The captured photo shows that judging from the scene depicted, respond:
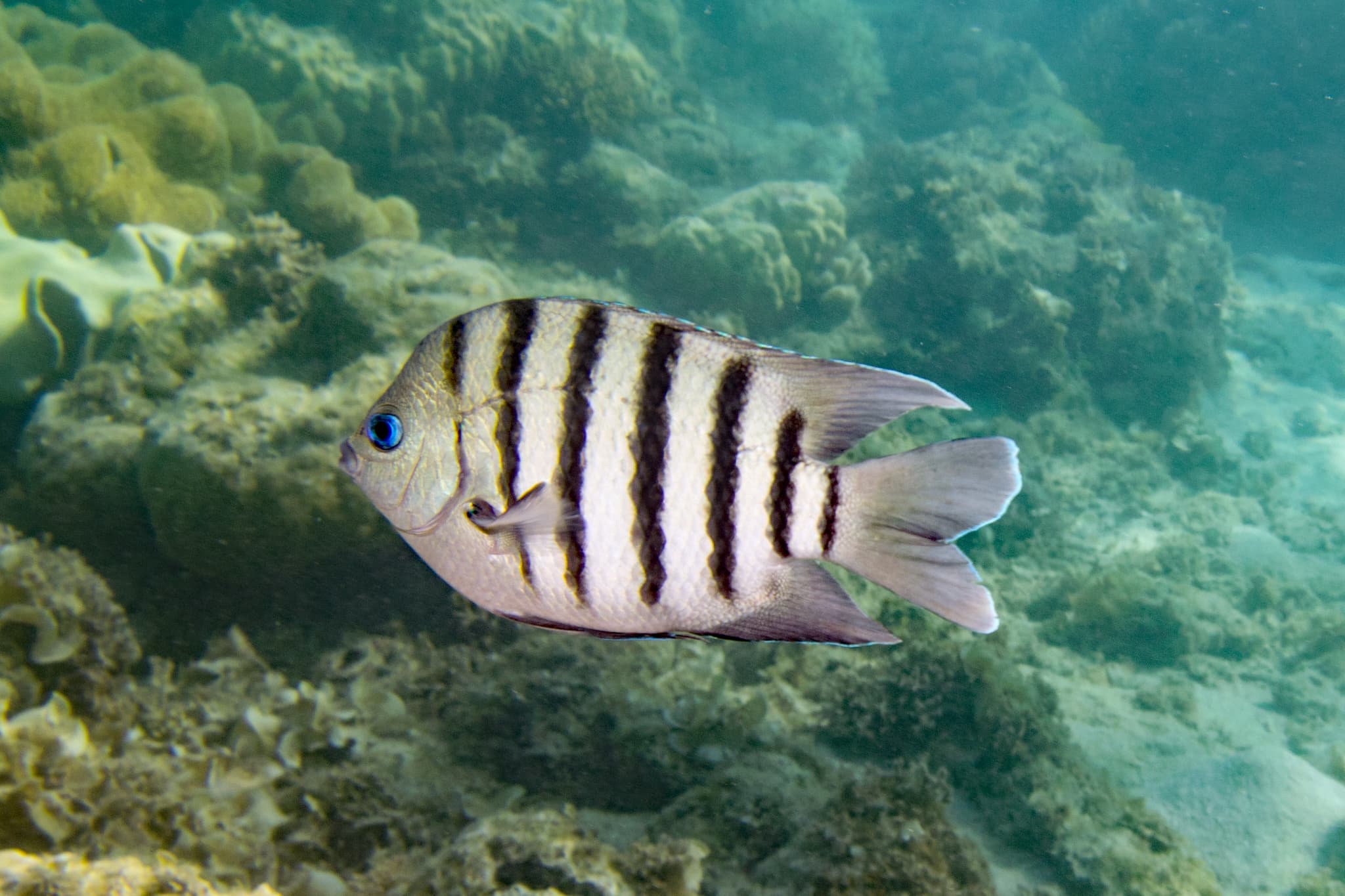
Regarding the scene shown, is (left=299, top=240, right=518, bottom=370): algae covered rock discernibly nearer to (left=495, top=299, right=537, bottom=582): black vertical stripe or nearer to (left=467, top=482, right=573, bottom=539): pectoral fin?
(left=495, top=299, right=537, bottom=582): black vertical stripe

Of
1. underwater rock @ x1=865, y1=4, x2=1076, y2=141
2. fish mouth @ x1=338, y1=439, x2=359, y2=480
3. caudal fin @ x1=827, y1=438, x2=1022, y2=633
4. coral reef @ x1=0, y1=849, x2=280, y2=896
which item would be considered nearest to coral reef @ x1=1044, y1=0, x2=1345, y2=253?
underwater rock @ x1=865, y1=4, x2=1076, y2=141

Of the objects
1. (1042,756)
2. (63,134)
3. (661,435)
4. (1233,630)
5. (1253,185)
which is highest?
(1253,185)

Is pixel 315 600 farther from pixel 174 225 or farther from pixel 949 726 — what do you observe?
pixel 174 225

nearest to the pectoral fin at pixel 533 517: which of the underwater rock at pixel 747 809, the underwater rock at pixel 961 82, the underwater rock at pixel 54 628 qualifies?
the underwater rock at pixel 747 809

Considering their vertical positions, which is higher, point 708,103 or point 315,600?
point 708,103

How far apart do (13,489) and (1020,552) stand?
963 centimetres

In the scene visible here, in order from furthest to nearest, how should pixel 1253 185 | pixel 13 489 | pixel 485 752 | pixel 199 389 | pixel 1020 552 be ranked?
pixel 1253 185 → pixel 1020 552 → pixel 13 489 → pixel 199 389 → pixel 485 752

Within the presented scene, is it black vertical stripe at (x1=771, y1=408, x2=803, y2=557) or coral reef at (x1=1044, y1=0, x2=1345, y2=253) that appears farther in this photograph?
coral reef at (x1=1044, y1=0, x2=1345, y2=253)

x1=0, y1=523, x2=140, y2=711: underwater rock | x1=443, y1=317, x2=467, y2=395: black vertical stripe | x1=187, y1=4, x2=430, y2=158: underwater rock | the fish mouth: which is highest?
x1=187, y1=4, x2=430, y2=158: underwater rock

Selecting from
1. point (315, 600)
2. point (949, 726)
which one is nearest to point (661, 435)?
point (315, 600)

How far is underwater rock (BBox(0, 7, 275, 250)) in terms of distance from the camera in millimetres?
6824

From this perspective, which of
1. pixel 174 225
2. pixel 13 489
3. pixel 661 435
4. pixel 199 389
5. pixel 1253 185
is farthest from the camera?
pixel 1253 185

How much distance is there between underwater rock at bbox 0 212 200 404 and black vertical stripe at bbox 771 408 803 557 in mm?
5787

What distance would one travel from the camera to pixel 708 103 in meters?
19.8
